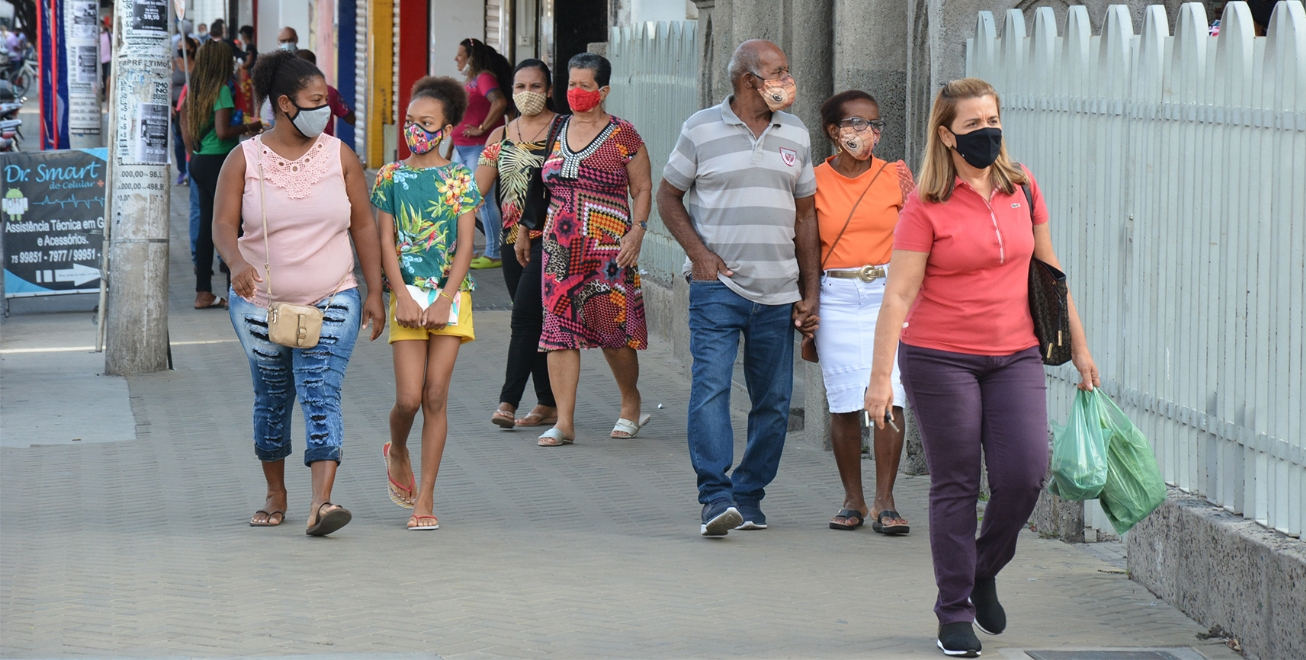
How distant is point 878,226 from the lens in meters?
6.64

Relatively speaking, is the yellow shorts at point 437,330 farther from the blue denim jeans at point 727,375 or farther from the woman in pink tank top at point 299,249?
the blue denim jeans at point 727,375

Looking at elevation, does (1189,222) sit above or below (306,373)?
above

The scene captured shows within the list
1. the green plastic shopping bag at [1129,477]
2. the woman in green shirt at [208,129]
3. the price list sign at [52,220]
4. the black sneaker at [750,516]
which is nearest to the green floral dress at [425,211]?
the black sneaker at [750,516]

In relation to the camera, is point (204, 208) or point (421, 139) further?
point (204, 208)

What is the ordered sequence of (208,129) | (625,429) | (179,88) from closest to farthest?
(625,429) → (208,129) → (179,88)

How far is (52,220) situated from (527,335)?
5744 millimetres

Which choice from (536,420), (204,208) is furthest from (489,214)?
(536,420)

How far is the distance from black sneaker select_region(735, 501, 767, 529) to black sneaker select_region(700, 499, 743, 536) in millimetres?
188

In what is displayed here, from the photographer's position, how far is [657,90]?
12750mm

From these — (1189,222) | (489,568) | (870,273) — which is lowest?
(489,568)

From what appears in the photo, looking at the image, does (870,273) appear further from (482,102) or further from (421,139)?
(482,102)

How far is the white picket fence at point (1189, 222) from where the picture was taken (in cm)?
505

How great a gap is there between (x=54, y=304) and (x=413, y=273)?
27.1 ft

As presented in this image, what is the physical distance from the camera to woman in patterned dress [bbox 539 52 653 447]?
27.4 feet
